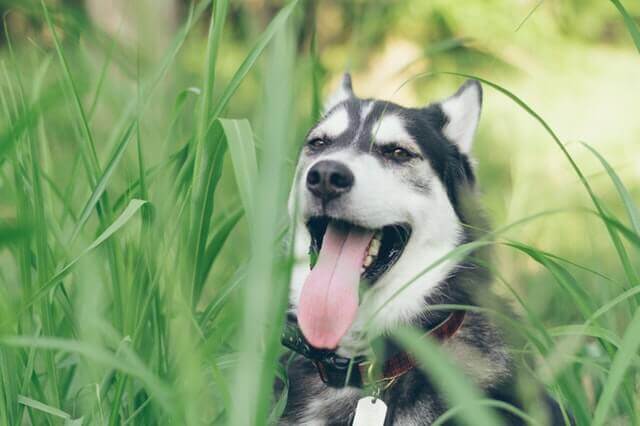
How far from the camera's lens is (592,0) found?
9852mm

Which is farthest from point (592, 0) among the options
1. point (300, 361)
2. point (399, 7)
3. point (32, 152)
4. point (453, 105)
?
point (32, 152)

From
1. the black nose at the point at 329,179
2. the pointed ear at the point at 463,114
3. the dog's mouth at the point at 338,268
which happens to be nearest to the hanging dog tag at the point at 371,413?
the dog's mouth at the point at 338,268

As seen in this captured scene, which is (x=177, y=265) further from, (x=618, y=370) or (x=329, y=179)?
(x=618, y=370)

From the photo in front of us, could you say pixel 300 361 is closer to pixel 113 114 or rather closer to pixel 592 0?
pixel 113 114

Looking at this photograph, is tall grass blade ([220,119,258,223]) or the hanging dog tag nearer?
tall grass blade ([220,119,258,223])

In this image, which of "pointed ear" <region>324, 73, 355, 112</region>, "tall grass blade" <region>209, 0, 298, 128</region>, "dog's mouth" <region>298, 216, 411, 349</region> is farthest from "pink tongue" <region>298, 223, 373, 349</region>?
"pointed ear" <region>324, 73, 355, 112</region>

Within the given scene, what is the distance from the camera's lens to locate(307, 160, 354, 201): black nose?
8.16 feet

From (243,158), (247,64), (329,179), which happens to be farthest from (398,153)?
(243,158)

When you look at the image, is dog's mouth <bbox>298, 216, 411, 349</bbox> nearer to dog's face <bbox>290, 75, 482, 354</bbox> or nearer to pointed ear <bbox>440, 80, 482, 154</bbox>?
dog's face <bbox>290, 75, 482, 354</bbox>

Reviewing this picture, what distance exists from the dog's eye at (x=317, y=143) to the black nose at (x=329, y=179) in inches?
15.7

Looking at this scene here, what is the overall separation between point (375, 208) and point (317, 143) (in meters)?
0.46

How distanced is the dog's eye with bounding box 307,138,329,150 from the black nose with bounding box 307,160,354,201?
40 centimetres

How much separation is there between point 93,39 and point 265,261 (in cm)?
116

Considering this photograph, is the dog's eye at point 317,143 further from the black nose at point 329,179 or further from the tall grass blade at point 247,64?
the tall grass blade at point 247,64
